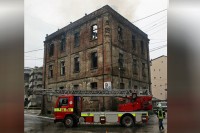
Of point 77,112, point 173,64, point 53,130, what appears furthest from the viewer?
point 77,112

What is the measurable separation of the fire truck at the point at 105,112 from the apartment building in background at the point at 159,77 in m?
0.32

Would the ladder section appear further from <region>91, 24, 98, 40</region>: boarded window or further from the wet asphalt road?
<region>91, 24, 98, 40</region>: boarded window

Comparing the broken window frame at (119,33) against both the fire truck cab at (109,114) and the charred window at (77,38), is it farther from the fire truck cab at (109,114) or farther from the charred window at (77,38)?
the fire truck cab at (109,114)

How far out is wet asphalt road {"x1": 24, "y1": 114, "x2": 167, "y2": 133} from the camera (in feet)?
15.0

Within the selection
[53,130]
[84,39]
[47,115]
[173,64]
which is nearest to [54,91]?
[47,115]

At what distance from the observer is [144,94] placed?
16.6ft

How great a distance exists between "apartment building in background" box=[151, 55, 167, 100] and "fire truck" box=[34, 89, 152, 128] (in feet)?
1.04

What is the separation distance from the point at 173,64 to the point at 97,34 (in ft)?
6.07

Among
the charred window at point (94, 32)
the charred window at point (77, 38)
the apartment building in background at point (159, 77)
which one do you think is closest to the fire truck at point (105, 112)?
the apartment building in background at point (159, 77)

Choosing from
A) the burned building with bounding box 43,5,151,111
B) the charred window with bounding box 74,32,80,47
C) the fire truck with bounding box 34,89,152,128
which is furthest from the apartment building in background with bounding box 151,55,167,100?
the charred window with bounding box 74,32,80,47

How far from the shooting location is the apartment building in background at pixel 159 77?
14.1 ft

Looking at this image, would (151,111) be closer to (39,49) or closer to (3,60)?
(39,49)

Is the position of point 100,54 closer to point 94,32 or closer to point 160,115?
point 94,32

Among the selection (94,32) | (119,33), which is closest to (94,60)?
(94,32)
